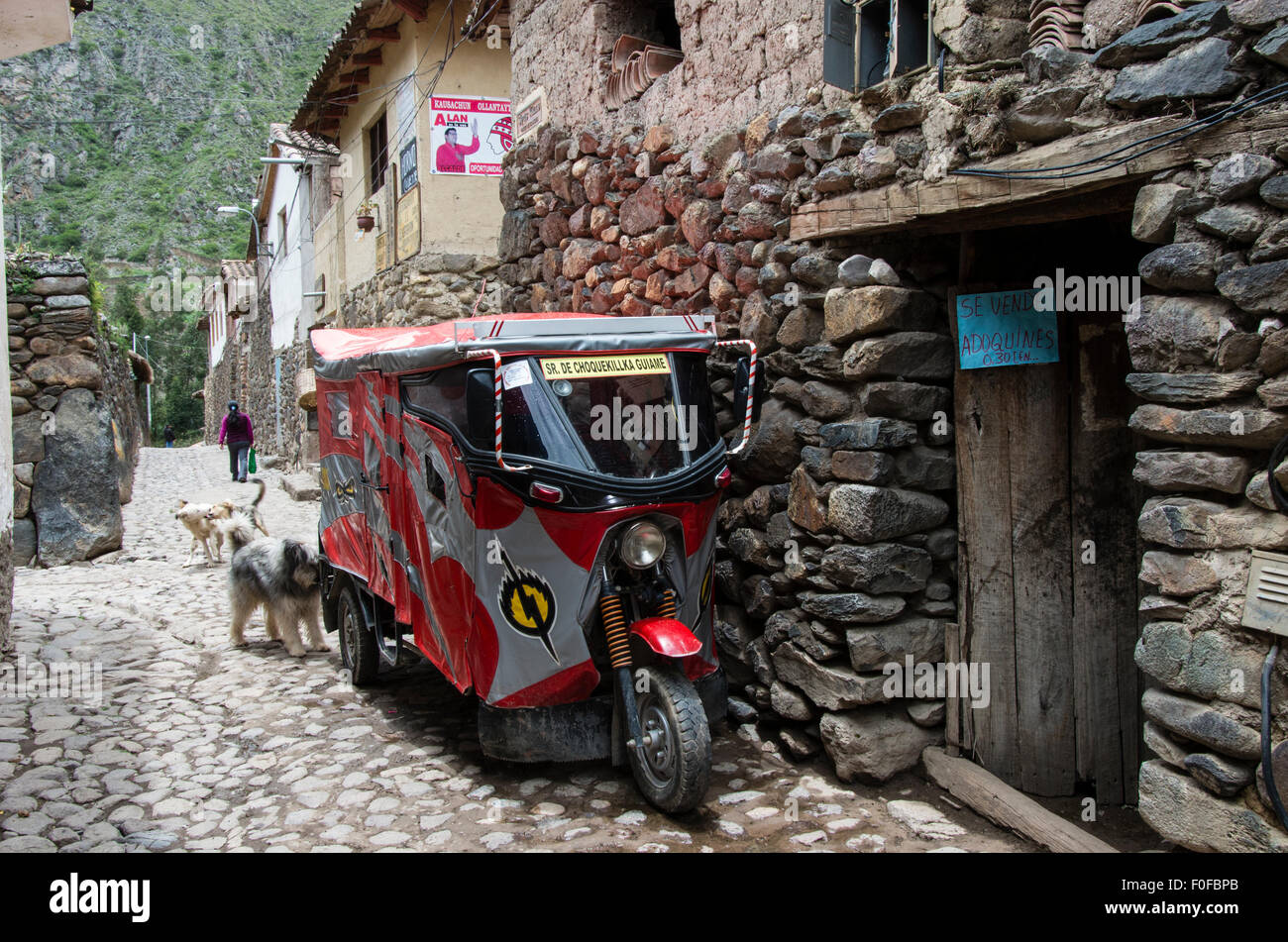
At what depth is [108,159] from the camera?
46.5 meters

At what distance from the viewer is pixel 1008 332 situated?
4461 millimetres

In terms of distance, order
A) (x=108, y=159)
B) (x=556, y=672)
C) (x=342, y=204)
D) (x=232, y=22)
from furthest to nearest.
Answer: (x=232, y=22)
(x=108, y=159)
(x=342, y=204)
(x=556, y=672)

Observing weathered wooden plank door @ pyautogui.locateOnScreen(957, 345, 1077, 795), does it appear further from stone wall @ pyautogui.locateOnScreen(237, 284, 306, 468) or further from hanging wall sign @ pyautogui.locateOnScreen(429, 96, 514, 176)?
stone wall @ pyautogui.locateOnScreen(237, 284, 306, 468)

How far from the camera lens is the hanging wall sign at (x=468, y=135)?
39.1ft

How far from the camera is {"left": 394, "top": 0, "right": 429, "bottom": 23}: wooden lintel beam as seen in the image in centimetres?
1129

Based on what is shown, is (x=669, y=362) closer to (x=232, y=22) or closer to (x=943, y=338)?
(x=943, y=338)

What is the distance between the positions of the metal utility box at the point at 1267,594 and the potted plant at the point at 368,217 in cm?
1300

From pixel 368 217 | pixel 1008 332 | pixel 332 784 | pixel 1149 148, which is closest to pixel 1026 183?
pixel 1149 148

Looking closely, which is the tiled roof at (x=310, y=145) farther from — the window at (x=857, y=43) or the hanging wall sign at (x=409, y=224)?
the window at (x=857, y=43)

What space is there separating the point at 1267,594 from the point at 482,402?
2.83 meters

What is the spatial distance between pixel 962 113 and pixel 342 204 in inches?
567

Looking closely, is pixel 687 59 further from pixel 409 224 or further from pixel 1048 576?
pixel 409 224

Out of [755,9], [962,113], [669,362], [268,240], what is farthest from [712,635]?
[268,240]

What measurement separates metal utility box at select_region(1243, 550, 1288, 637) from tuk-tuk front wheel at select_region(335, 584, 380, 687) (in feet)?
15.2
